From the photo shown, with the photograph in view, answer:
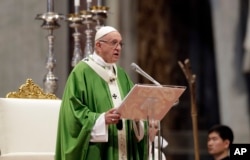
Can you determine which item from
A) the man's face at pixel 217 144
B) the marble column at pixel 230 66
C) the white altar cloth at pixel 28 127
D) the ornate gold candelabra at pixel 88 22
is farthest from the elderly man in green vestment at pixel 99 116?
the marble column at pixel 230 66

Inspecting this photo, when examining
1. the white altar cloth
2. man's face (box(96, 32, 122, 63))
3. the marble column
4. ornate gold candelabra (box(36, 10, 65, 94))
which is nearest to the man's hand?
man's face (box(96, 32, 122, 63))

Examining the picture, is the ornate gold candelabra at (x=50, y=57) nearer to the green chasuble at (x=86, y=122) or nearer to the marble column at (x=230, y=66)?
the green chasuble at (x=86, y=122)

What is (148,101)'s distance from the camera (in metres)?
6.56

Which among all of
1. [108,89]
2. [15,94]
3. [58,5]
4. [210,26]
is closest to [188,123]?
[210,26]

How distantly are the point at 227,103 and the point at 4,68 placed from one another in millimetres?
2642

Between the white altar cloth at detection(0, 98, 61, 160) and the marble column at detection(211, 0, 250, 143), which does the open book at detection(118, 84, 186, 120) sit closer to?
the white altar cloth at detection(0, 98, 61, 160)

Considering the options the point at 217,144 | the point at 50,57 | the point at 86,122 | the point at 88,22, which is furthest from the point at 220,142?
the point at 86,122

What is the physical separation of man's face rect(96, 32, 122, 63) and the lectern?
0.51m

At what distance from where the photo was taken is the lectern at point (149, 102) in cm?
647

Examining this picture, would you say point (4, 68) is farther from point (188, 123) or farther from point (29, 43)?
point (188, 123)

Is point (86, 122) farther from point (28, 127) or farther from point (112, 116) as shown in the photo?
point (28, 127)

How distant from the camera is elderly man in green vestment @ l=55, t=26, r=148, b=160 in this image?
668 centimetres

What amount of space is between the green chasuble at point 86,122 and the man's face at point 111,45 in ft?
0.66

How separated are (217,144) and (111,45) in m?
2.13
